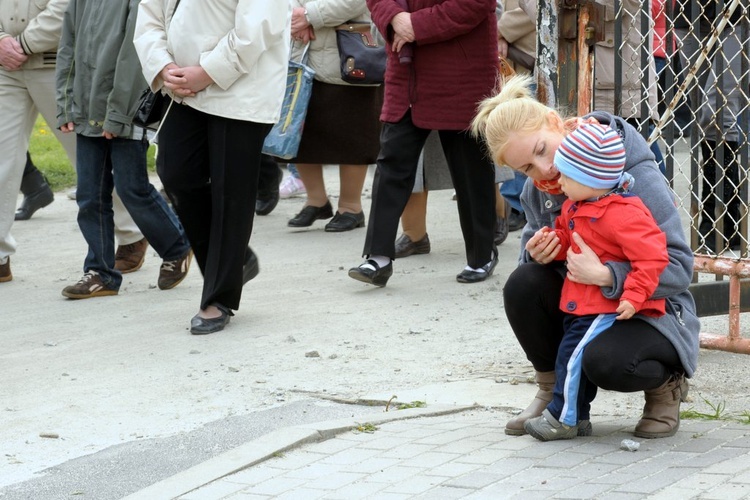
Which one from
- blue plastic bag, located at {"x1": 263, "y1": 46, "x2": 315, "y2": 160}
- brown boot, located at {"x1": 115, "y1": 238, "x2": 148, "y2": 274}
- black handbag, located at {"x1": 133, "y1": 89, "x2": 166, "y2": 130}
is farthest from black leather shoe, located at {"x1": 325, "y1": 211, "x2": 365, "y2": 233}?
black handbag, located at {"x1": 133, "y1": 89, "x2": 166, "y2": 130}

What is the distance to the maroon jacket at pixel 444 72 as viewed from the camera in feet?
19.7

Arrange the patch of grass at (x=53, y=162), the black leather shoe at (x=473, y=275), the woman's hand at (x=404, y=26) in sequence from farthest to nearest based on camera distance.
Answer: the patch of grass at (x=53, y=162) < the black leather shoe at (x=473, y=275) < the woman's hand at (x=404, y=26)

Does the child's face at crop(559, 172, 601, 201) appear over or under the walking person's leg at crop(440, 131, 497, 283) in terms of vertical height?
over

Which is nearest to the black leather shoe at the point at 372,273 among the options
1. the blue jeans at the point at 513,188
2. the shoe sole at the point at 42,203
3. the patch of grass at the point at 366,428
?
the blue jeans at the point at 513,188

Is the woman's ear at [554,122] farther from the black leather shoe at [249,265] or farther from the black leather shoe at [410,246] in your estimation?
the black leather shoe at [410,246]

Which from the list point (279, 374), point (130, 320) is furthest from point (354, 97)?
point (279, 374)

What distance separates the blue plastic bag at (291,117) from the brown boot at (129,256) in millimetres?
1012

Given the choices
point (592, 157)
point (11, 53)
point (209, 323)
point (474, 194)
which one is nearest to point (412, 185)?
point (474, 194)

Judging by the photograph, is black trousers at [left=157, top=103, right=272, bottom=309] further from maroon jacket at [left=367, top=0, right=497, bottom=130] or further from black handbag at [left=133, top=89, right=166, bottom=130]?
maroon jacket at [left=367, top=0, right=497, bottom=130]

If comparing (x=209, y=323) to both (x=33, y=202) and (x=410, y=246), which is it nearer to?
(x=410, y=246)

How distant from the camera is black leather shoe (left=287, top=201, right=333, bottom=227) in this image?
793cm

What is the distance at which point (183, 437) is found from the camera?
3.98 m

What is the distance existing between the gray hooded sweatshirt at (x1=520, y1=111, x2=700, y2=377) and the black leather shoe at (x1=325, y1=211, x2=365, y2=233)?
4114mm

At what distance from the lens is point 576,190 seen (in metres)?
3.52
